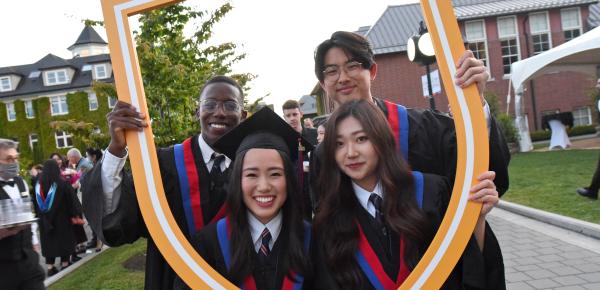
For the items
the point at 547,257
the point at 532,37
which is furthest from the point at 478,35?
the point at 547,257

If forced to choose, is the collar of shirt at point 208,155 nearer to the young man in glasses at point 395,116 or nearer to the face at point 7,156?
the young man in glasses at point 395,116

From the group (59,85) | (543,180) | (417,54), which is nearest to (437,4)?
(417,54)

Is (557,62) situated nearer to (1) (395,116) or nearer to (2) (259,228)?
(1) (395,116)

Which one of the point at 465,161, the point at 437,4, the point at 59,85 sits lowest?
the point at 465,161

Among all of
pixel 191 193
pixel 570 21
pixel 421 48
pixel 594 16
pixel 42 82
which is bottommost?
pixel 191 193

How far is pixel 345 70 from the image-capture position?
7.72 feet

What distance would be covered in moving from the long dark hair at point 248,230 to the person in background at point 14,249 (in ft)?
8.20

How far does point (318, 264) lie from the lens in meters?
1.96

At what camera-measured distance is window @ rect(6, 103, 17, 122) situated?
1524 inches

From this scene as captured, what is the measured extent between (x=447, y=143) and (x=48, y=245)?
7.18 m

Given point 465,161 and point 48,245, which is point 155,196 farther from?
point 48,245

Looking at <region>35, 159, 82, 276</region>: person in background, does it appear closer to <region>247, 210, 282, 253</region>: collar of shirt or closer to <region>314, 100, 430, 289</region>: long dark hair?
<region>247, 210, 282, 253</region>: collar of shirt

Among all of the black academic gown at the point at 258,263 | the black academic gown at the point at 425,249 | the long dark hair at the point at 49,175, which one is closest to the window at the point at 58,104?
the long dark hair at the point at 49,175

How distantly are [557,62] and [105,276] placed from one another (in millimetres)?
12867
